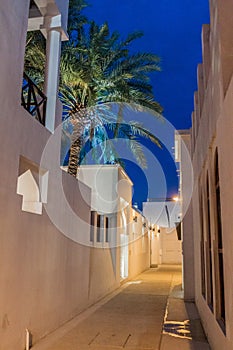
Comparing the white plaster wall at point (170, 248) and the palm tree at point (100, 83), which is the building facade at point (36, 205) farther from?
the white plaster wall at point (170, 248)

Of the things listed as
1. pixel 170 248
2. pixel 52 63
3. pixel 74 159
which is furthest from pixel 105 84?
pixel 170 248

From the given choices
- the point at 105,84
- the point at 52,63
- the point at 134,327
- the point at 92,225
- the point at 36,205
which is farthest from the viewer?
the point at 105,84

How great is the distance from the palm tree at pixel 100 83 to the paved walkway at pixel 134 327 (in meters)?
4.47

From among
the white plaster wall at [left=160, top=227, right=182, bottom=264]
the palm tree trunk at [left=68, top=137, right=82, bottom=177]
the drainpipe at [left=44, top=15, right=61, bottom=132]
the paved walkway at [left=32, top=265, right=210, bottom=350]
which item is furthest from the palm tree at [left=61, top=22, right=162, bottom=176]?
the white plaster wall at [left=160, top=227, right=182, bottom=264]

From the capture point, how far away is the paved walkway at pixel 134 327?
572cm

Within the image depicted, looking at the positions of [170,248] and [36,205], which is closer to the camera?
[36,205]

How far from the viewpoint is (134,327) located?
702 cm

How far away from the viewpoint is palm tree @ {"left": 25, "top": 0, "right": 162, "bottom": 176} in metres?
9.84

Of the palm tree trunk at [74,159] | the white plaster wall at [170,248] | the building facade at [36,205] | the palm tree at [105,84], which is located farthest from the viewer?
the white plaster wall at [170,248]

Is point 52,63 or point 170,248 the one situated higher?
point 52,63

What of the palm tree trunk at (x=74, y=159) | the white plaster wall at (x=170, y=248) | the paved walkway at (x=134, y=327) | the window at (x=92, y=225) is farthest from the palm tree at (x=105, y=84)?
the white plaster wall at (x=170, y=248)

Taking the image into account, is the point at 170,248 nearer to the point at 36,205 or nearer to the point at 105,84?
the point at 105,84

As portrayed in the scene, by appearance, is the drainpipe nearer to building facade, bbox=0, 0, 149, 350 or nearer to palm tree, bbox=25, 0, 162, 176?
building facade, bbox=0, 0, 149, 350

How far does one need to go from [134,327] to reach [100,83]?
712cm
